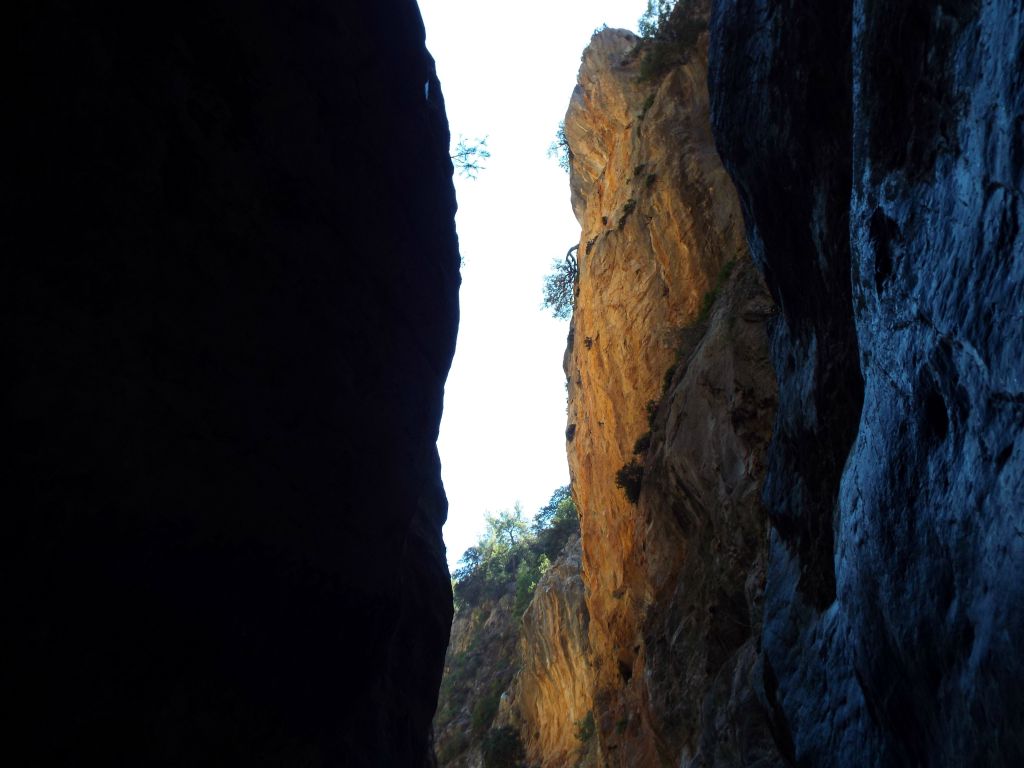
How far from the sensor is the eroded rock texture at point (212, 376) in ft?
24.7

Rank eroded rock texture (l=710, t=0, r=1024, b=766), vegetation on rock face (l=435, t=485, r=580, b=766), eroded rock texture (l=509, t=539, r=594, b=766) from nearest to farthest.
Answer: eroded rock texture (l=710, t=0, r=1024, b=766), eroded rock texture (l=509, t=539, r=594, b=766), vegetation on rock face (l=435, t=485, r=580, b=766)

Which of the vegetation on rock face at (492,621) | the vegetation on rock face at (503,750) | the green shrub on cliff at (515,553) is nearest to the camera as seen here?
the vegetation on rock face at (503,750)

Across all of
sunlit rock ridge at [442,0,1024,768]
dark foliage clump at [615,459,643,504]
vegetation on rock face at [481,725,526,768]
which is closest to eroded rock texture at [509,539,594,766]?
vegetation on rock face at [481,725,526,768]

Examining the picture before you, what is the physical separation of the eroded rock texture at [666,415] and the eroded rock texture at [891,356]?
3.47 metres

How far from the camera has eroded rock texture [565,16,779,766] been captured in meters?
16.7

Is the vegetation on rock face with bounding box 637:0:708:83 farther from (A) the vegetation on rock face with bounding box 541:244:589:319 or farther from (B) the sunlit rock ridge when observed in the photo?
(A) the vegetation on rock face with bounding box 541:244:589:319

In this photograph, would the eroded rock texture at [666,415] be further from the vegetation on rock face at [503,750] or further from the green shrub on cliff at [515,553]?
the green shrub on cliff at [515,553]

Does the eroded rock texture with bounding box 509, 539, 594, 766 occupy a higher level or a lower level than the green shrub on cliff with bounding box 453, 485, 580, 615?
lower

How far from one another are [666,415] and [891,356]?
48.2 feet

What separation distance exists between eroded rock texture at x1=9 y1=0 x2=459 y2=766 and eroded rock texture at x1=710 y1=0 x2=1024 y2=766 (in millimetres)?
5727

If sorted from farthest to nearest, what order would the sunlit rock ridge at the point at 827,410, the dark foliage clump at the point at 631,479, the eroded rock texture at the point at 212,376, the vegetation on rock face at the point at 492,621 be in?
the vegetation on rock face at the point at 492,621 < the dark foliage clump at the point at 631,479 < the eroded rock texture at the point at 212,376 < the sunlit rock ridge at the point at 827,410

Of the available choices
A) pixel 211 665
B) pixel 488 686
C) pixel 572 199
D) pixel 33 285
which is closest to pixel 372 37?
pixel 33 285

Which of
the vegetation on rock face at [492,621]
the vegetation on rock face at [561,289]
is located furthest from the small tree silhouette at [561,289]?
the vegetation on rock face at [492,621]

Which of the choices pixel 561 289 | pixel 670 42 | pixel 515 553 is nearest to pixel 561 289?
pixel 561 289
